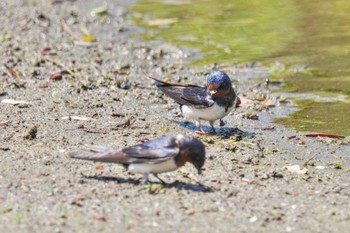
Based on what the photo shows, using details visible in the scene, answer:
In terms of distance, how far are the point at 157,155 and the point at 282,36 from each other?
736 centimetres

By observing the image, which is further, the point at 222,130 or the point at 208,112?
the point at 222,130

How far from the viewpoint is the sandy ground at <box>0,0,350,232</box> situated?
18.6 feet

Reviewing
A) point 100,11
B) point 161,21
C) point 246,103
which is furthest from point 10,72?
point 100,11

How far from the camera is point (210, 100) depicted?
324 inches

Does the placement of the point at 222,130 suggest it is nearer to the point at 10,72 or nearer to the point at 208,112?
the point at 208,112

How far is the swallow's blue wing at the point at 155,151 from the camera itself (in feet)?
20.4

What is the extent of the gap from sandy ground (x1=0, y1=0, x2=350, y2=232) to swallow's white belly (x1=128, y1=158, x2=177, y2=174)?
0.40 feet

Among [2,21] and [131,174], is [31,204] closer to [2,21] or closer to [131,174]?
[131,174]

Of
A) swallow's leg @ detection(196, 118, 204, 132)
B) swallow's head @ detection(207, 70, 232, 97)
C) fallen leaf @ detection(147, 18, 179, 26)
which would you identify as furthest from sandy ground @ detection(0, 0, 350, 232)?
fallen leaf @ detection(147, 18, 179, 26)

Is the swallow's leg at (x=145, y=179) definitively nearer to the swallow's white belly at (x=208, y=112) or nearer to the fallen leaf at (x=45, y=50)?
the swallow's white belly at (x=208, y=112)

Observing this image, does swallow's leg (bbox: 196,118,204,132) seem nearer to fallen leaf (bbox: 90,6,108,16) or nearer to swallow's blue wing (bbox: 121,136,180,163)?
swallow's blue wing (bbox: 121,136,180,163)

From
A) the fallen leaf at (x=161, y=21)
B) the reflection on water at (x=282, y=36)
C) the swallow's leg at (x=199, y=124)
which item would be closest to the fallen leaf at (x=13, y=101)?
the swallow's leg at (x=199, y=124)

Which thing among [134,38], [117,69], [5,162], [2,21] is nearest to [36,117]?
[5,162]

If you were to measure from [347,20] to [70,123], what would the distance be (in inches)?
275
